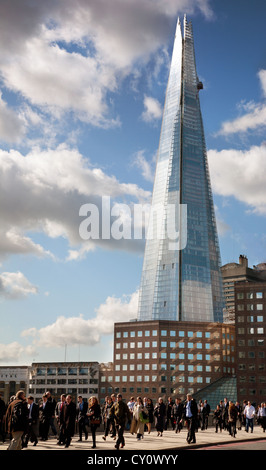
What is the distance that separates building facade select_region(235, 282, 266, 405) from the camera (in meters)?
160

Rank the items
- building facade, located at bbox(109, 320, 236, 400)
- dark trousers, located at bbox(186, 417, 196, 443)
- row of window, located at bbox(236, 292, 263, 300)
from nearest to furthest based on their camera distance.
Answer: dark trousers, located at bbox(186, 417, 196, 443), row of window, located at bbox(236, 292, 263, 300), building facade, located at bbox(109, 320, 236, 400)

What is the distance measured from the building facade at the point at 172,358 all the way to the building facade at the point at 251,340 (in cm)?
2037

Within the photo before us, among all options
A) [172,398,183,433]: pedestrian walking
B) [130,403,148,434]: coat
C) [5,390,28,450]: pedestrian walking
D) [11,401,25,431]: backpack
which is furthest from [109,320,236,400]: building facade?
[11,401,25,431]: backpack

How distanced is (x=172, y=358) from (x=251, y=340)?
30.1m

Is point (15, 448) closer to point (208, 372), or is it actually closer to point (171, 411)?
point (171, 411)

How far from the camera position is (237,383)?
16100 cm

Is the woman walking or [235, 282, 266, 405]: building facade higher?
[235, 282, 266, 405]: building facade

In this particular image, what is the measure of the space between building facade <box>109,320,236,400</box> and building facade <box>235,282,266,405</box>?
20374mm

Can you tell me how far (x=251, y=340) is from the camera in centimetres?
16300

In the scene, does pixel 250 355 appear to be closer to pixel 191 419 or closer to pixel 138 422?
pixel 138 422

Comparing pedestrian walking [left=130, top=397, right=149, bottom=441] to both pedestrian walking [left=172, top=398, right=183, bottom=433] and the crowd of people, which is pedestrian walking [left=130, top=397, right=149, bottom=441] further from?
pedestrian walking [left=172, top=398, right=183, bottom=433]

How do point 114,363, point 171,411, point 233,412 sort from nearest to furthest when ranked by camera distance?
1. point 233,412
2. point 171,411
3. point 114,363
